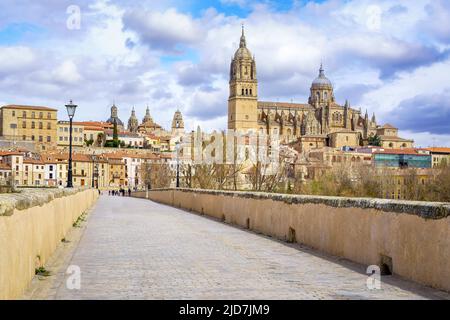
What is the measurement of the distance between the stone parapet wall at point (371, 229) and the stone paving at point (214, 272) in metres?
0.26

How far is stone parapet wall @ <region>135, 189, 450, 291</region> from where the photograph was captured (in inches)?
364

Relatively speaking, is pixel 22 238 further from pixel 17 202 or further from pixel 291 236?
pixel 291 236

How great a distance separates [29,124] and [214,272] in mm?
185177

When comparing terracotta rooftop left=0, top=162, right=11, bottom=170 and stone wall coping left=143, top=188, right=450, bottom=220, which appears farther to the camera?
terracotta rooftop left=0, top=162, right=11, bottom=170

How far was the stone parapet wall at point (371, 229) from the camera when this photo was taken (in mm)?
9242

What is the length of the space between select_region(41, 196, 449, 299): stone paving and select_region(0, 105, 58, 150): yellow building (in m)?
176

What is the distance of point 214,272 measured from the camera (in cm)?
1054

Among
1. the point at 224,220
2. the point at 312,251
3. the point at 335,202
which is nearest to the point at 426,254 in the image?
the point at 335,202

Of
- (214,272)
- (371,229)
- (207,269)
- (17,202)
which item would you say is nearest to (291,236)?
(371,229)

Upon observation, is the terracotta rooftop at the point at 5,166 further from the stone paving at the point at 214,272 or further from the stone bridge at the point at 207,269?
the stone paving at the point at 214,272

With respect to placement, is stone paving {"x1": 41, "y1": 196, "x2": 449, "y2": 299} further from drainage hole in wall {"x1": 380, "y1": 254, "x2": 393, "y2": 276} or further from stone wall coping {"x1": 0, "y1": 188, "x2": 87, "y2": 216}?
stone wall coping {"x1": 0, "y1": 188, "x2": 87, "y2": 216}

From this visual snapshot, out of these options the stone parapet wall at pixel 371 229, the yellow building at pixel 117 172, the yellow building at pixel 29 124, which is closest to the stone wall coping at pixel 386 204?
the stone parapet wall at pixel 371 229

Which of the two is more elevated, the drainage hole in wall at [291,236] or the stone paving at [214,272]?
the drainage hole in wall at [291,236]

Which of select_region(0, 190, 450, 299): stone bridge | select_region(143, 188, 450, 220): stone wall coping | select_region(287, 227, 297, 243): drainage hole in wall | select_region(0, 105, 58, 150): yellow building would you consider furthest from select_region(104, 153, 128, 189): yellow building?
select_region(143, 188, 450, 220): stone wall coping
